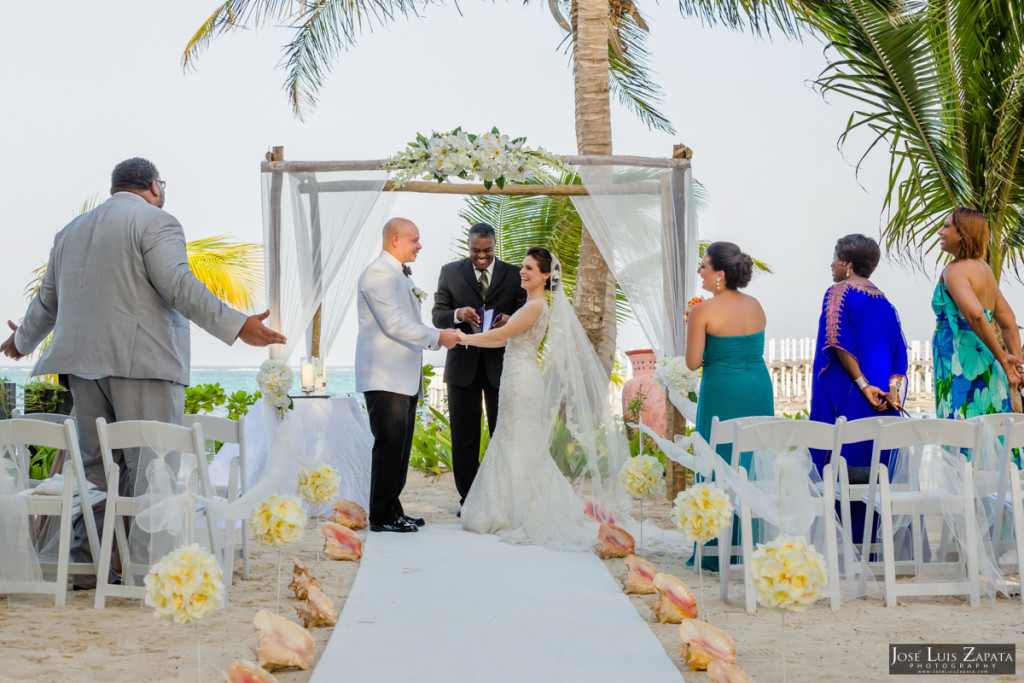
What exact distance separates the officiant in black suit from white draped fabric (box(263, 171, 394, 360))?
2.16 feet

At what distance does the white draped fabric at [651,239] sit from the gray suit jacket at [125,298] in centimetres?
314

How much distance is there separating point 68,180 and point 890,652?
30.0 metres

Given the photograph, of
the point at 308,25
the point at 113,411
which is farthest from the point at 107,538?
the point at 308,25

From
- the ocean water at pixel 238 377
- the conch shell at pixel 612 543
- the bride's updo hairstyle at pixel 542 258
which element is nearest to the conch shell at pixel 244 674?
the conch shell at pixel 612 543

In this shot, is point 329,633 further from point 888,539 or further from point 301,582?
point 888,539

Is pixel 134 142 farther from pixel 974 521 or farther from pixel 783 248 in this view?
pixel 974 521

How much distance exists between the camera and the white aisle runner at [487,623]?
3.10 m

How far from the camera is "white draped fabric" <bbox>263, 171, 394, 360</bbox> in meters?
6.15

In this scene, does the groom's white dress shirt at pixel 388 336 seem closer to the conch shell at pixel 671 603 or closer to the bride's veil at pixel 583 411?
the bride's veil at pixel 583 411

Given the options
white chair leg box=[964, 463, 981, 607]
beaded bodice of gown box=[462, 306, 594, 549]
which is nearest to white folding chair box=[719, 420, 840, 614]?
white chair leg box=[964, 463, 981, 607]

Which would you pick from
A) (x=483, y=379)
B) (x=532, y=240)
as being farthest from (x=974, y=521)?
(x=532, y=240)

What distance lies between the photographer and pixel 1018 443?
3971 mm

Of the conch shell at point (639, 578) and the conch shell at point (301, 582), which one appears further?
the conch shell at point (639, 578)

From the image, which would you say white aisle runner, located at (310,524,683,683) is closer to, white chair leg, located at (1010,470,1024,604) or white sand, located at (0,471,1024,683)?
white sand, located at (0,471,1024,683)
